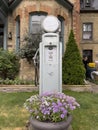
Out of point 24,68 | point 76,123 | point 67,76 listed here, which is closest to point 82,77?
point 67,76

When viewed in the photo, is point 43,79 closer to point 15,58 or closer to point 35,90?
point 35,90

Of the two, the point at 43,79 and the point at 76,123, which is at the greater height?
the point at 43,79

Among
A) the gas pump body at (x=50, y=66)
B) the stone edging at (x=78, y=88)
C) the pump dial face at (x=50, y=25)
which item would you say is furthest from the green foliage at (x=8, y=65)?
the pump dial face at (x=50, y=25)

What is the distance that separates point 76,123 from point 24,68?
5594 mm

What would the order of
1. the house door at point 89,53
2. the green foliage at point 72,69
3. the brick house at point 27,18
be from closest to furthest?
the green foliage at point 72,69
the brick house at point 27,18
the house door at point 89,53

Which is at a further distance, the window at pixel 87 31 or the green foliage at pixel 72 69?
the window at pixel 87 31

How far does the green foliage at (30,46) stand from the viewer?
1015 cm

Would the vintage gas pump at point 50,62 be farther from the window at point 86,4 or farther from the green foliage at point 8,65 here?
the window at point 86,4

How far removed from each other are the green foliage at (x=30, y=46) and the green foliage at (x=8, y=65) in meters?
0.39

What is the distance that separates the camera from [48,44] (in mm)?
6586

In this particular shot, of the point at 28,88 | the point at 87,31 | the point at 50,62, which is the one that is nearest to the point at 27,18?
the point at 28,88

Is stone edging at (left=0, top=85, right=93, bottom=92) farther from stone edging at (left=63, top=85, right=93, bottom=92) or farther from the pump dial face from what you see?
the pump dial face

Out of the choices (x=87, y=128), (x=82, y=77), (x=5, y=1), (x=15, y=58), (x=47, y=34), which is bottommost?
(x=87, y=128)

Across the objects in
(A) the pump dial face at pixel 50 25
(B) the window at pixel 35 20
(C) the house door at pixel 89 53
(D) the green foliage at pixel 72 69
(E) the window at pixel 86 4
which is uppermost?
(E) the window at pixel 86 4
